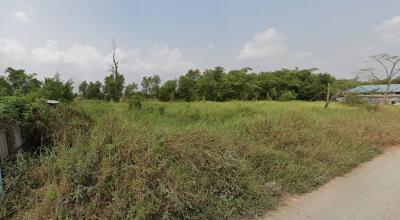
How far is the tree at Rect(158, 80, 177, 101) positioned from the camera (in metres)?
32.0

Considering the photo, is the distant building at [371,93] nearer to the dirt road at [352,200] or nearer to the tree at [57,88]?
the dirt road at [352,200]

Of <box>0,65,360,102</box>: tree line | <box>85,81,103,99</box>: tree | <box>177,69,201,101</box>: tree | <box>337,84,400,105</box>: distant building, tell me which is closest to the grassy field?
<box>337,84,400,105</box>: distant building

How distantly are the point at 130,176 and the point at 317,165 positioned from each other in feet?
9.84

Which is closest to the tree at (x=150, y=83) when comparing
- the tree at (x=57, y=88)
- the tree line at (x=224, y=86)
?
the tree line at (x=224, y=86)

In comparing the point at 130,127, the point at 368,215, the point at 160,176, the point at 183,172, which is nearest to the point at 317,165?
the point at 368,215

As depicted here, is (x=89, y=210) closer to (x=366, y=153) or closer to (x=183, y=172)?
(x=183, y=172)

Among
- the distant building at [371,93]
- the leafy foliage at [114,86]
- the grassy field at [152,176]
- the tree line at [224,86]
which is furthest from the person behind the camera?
the tree line at [224,86]

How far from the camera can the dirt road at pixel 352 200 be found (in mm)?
2727

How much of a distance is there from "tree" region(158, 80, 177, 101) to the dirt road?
28.3 meters

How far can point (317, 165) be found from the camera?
4.04 metres

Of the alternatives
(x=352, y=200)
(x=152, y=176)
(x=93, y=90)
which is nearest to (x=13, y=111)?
(x=152, y=176)

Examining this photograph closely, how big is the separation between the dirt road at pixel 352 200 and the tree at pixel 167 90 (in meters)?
28.3

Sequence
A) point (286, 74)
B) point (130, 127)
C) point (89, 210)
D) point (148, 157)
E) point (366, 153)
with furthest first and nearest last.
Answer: point (286, 74)
point (366, 153)
point (130, 127)
point (148, 157)
point (89, 210)

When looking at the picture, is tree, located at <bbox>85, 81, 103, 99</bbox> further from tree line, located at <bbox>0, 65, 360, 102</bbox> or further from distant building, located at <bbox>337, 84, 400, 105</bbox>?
distant building, located at <bbox>337, 84, 400, 105</bbox>
